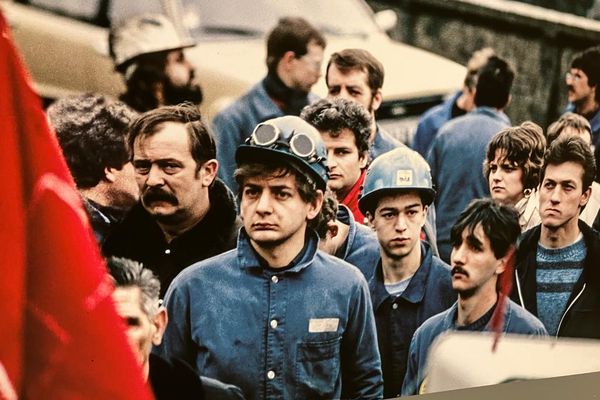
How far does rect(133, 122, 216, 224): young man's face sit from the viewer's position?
3.45m

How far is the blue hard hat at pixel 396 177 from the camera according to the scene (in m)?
3.87

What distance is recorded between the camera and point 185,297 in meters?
3.62

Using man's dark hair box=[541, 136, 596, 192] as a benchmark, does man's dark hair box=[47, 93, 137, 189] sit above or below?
above

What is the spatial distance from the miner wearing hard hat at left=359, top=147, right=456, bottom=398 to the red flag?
258 cm

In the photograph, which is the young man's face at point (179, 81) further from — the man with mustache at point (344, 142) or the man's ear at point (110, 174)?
the man with mustache at point (344, 142)

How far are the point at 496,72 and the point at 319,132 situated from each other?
2.57 feet

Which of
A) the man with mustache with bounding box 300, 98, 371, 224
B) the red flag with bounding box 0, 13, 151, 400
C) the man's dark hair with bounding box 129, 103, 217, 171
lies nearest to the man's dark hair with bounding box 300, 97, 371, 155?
the man with mustache with bounding box 300, 98, 371, 224

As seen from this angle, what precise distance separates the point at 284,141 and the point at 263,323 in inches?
22.6

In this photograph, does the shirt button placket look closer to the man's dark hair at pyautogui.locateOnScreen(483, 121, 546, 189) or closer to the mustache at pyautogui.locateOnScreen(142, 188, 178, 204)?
the mustache at pyautogui.locateOnScreen(142, 188, 178, 204)

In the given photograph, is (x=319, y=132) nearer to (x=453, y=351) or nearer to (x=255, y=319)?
(x=255, y=319)

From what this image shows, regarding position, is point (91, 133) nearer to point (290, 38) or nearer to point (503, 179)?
point (290, 38)

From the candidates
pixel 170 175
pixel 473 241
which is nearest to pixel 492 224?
pixel 473 241

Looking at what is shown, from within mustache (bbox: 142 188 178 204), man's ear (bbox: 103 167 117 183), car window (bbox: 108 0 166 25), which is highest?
car window (bbox: 108 0 166 25)

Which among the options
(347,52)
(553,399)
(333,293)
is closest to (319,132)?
(347,52)
